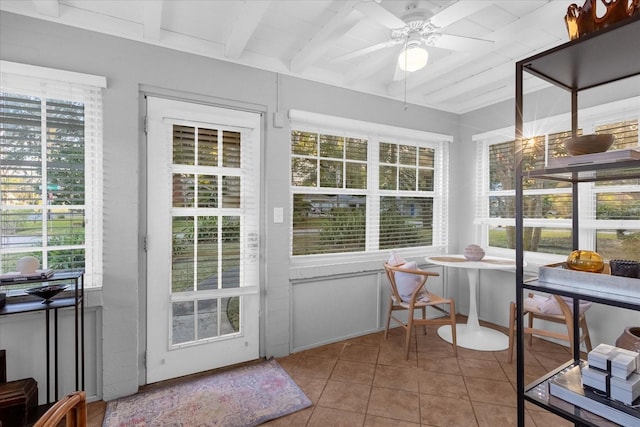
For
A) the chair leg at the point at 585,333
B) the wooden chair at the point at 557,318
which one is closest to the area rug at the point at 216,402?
the wooden chair at the point at 557,318

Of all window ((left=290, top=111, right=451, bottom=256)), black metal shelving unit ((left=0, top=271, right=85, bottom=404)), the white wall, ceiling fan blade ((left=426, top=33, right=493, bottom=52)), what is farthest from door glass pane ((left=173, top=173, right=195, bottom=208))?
ceiling fan blade ((left=426, top=33, right=493, bottom=52))

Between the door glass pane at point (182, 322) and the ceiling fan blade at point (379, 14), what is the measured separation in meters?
2.41

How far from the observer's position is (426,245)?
13.4 feet

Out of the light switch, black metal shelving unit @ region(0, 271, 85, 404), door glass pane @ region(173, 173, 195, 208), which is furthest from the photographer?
the light switch

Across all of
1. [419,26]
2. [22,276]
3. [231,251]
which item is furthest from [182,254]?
[419,26]

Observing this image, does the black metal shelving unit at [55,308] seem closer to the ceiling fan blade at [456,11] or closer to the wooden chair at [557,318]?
the ceiling fan blade at [456,11]

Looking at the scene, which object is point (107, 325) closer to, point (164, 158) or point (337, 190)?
point (164, 158)

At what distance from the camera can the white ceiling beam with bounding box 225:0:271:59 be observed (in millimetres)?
2047

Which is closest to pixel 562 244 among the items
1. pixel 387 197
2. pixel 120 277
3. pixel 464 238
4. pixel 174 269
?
pixel 464 238

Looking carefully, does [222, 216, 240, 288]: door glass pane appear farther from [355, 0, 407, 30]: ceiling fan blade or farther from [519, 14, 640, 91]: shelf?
[519, 14, 640, 91]: shelf

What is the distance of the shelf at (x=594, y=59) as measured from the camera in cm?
107

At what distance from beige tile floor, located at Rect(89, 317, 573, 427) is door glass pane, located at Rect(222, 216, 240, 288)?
833 millimetres

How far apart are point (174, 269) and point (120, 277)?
0.37m

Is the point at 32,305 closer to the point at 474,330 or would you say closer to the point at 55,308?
the point at 55,308
